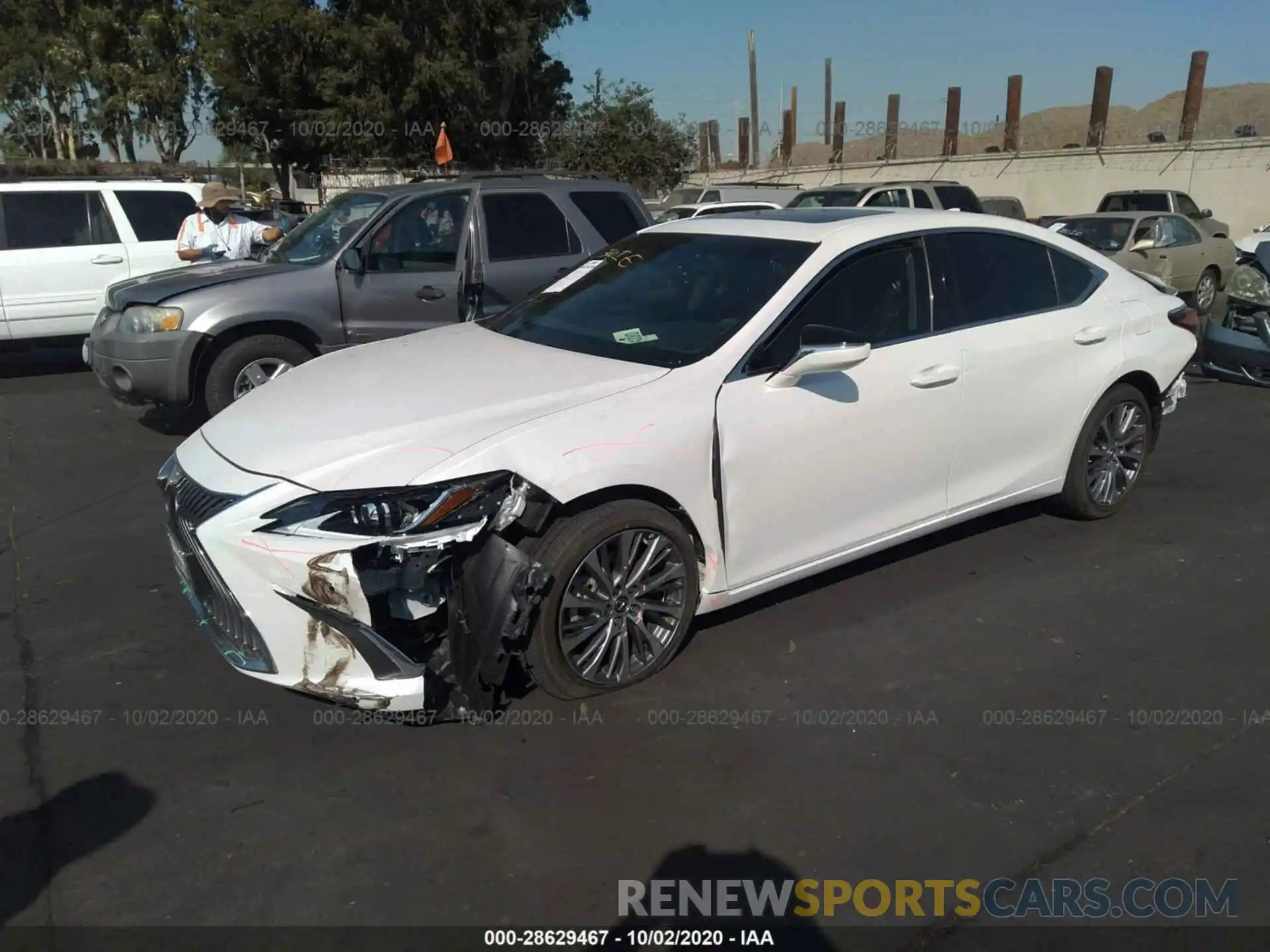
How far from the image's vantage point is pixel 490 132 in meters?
26.5

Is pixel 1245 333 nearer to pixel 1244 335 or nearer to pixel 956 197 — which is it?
pixel 1244 335

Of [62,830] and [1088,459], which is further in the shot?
[1088,459]

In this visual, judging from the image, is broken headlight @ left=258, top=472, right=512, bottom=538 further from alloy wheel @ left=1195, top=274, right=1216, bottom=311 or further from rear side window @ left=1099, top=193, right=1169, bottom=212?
rear side window @ left=1099, top=193, right=1169, bottom=212

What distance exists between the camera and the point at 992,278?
482cm

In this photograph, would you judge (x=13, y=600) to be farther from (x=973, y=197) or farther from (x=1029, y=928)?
(x=973, y=197)

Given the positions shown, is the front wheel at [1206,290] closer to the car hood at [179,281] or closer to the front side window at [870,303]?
the front side window at [870,303]

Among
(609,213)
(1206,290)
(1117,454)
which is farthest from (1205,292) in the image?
(1117,454)

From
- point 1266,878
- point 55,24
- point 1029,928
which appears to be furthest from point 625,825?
point 55,24

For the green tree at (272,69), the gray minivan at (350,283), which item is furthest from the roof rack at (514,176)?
the green tree at (272,69)

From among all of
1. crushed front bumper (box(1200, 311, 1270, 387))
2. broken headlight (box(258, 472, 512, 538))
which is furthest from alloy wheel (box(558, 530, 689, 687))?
crushed front bumper (box(1200, 311, 1270, 387))

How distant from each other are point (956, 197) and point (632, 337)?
14033 millimetres

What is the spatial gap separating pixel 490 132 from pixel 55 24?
26338 millimetres

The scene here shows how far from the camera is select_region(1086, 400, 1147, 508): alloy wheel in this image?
17.6 feet

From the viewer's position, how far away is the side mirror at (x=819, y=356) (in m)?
3.83
